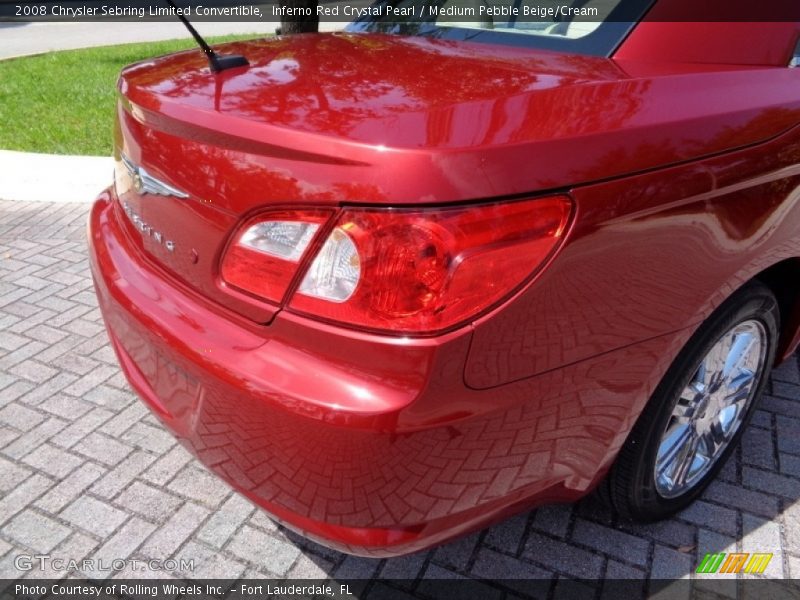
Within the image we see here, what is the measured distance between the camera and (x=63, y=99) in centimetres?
819

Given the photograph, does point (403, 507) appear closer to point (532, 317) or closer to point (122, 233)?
point (532, 317)

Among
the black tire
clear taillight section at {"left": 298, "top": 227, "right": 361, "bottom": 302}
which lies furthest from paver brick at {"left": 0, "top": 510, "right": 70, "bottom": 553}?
the black tire

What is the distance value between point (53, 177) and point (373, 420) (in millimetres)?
5157

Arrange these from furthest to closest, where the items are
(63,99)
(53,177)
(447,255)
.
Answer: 1. (63,99)
2. (53,177)
3. (447,255)

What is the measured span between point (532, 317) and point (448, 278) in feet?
0.67

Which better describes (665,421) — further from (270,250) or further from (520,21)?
(520,21)

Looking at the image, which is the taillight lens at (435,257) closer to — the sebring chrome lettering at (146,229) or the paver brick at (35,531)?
the sebring chrome lettering at (146,229)

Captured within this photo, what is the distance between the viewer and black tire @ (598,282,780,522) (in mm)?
1875

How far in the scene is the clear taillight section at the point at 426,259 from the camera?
4.36ft

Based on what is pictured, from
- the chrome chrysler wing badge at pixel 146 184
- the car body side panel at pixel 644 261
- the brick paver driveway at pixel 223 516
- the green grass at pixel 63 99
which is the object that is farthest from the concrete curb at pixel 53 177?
the car body side panel at pixel 644 261
